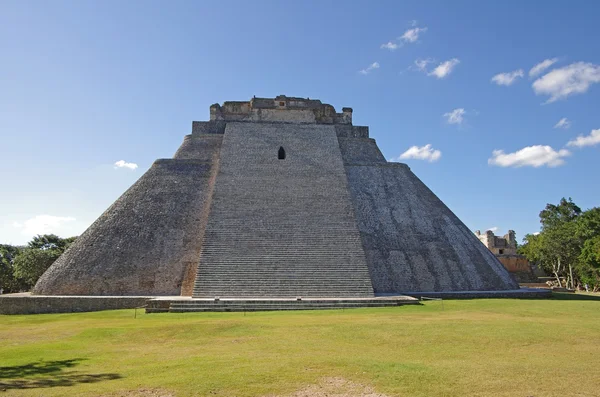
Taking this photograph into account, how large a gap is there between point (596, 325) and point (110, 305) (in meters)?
11.6

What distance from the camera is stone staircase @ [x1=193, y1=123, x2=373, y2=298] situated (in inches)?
515

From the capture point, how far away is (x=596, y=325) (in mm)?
8461

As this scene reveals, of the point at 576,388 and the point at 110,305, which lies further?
the point at 110,305

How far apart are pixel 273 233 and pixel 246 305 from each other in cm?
394

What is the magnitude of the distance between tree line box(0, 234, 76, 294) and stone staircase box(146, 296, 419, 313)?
47.1 feet

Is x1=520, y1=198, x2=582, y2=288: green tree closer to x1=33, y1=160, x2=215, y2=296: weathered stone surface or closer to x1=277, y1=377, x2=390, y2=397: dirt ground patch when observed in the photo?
x1=33, y1=160, x2=215, y2=296: weathered stone surface

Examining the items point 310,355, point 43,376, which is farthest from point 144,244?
point 310,355

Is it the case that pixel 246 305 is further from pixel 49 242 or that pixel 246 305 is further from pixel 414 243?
pixel 49 242

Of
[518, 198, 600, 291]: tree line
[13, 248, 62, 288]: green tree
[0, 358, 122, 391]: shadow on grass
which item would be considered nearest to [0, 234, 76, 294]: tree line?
[13, 248, 62, 288]: green tree

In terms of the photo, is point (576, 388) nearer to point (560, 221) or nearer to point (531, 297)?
point (531, 297)

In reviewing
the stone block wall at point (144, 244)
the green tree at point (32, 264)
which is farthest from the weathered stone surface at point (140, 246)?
the green tree at point (32, 264)

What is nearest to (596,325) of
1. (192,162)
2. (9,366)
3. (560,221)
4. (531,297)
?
(531,297)

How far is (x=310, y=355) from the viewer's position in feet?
19.8

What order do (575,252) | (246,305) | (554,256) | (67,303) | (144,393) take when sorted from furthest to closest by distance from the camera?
(554,256) < (575,252) < (67,303) < (246,305) < (144,393)
